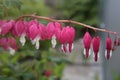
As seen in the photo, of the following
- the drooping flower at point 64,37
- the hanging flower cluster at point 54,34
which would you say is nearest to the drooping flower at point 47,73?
the hanging flower cluster at point 54,34

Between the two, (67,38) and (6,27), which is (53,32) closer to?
(67,38)

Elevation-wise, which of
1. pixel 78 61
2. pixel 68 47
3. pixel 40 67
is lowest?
→ pixel 78 61

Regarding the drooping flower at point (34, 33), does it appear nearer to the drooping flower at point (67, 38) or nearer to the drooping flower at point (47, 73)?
the drooping flower at point (67, 38)

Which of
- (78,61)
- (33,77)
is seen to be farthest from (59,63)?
(78,61)

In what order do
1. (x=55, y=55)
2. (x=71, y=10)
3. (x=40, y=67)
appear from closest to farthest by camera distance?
1. (x=40, y=67)
2. (x=55, y=55)
3. (x=71, y=10)

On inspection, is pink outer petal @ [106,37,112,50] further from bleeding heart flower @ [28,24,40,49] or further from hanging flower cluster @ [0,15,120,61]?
bleeding heart flower @ [28,24,40,49]

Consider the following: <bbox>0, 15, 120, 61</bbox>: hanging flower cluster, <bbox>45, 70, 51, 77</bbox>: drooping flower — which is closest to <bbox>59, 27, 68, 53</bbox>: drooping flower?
<bbox>0, 15, 120, 61</bbox>: hanging flower cluster

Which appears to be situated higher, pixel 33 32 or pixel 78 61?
pixel 33 32

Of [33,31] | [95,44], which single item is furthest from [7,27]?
[95,44]

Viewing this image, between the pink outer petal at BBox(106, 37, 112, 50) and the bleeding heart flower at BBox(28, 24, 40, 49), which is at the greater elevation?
the bleeding heart flower at BBox(28, 24, 40, 49)

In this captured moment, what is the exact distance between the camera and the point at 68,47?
4.42 ft

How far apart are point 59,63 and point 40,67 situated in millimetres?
382

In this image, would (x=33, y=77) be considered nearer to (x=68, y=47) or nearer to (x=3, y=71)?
(x=3, y=71)

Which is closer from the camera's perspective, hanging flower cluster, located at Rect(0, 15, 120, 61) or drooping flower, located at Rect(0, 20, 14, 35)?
hanging flower cluster, located at Rect(0, 15, 120, 61)
